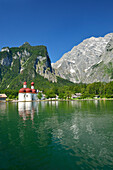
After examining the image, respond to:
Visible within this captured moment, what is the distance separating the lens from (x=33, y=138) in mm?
22312

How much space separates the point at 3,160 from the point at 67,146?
7656 mm

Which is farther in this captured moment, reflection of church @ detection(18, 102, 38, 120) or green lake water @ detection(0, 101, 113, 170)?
reflection of church @ detection(18, 102, 38, 120)

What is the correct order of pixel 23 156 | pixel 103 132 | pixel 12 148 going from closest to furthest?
pixel 23 156, pixel 12 148, pixel 103 132

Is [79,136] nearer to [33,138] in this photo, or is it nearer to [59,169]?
[33,138]

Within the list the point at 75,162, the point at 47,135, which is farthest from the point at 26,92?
the point at 75,162

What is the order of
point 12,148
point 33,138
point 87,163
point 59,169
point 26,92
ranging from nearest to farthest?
point 59,169
point 87,163
point 12,148
point 33,138
point 26,92

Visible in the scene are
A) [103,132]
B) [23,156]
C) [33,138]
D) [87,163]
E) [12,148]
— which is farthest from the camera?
[103,132]

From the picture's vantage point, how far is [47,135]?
23656mm

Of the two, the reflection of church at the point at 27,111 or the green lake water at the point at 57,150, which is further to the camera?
the reflection of church at the point at 27,111

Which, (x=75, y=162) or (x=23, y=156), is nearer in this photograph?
(x=75, y=162)

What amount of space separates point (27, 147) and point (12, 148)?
1.82 meters

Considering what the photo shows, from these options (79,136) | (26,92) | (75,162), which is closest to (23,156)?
(75,162)

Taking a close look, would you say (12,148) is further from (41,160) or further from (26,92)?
(26,92)

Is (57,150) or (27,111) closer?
(57,150)
